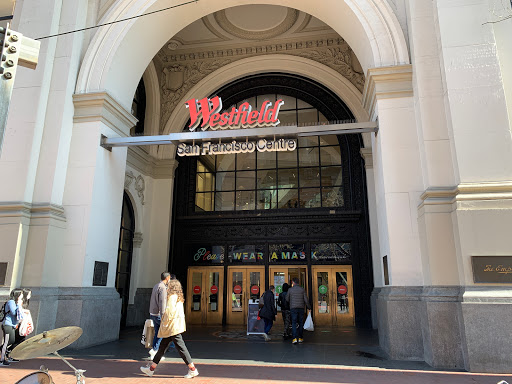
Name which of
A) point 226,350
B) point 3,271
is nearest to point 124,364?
point 226,350

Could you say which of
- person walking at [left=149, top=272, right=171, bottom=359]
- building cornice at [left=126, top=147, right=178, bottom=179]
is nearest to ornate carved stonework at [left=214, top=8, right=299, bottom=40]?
building cornice at [left=126, top=147, right=178, bottom=179]

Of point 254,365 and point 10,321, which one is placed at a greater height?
point 10,321

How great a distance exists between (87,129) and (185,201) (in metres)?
5.79

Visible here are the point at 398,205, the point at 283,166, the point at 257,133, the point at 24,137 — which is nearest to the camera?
the point at 398,205

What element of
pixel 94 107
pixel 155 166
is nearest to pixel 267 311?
pixel 94 107

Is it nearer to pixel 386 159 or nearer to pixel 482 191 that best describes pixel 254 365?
pixel 386 159

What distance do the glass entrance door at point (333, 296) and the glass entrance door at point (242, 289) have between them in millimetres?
2053

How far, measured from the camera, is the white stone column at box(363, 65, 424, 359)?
710 centimetres

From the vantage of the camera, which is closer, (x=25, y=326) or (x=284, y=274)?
(x=25, y=326)

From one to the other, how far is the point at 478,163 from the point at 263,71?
1015 centimetres

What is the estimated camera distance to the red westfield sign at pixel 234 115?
9.14 m

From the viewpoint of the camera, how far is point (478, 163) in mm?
6781

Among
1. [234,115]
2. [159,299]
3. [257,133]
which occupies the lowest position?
[159,299]

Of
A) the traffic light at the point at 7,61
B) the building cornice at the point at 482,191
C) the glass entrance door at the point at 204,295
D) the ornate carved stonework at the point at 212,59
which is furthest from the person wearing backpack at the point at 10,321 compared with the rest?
the ornate carved stonework at the point at 212,59
